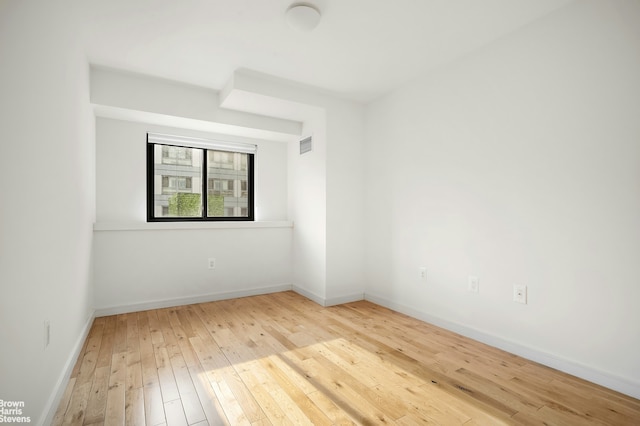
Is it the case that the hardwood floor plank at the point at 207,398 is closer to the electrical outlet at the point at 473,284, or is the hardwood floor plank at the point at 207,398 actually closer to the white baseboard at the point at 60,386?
the white baseboard at the point at 60,386

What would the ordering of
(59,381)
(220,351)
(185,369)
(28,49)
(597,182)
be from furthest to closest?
(220,351) < (185,369) < (597,182) < (59,381) < (28,49)

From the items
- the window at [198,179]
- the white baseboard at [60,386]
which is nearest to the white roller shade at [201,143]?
the window at [198,179]

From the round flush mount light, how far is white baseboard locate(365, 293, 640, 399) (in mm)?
2595

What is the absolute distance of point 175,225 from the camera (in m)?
3.49

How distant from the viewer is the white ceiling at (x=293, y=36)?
208cm

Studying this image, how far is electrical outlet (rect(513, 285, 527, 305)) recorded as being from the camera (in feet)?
7.46

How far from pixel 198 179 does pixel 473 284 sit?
3205mm

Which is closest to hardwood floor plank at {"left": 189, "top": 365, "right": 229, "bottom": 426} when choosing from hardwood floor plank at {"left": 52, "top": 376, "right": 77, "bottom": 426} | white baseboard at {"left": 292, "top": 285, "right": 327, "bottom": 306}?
hardwood floor plank at {"left": 52, "top": 376, "right": 77, "bottom": 426}

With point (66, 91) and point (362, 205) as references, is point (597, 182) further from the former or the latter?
point (66, 91)

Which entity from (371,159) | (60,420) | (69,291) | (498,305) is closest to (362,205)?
(371,159)

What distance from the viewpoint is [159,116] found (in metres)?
3.21

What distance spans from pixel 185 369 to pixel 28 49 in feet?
6.20

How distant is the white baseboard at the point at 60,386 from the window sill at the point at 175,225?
1024 millimetres

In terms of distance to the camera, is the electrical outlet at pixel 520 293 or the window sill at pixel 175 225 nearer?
the electrical outlet at pixel 520 293
